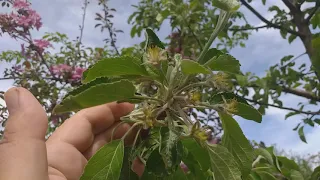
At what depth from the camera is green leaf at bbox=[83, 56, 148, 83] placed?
70 cm

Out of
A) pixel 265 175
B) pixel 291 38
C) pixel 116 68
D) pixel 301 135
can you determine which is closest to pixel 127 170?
pixel 116 68

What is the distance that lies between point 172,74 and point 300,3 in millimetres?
1881

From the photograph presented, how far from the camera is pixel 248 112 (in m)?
0.80

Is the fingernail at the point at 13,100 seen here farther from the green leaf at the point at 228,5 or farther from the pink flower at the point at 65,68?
the pink flower at the point at 65,68

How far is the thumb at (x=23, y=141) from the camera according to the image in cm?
70

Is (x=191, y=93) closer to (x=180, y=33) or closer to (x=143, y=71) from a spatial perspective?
(x=143, y=71)

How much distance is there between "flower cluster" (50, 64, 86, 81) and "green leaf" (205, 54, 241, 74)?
5.43 feet

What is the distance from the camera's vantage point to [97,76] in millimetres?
729

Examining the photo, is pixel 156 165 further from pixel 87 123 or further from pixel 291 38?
pixel 291 38

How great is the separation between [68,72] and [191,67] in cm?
179

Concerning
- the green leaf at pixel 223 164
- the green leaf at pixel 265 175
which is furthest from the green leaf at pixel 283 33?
the green leaf at pixel 223 164

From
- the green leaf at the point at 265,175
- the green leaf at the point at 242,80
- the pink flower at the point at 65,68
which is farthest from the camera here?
the pink flower at the point at 65,68

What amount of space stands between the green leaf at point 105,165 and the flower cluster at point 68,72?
169cm

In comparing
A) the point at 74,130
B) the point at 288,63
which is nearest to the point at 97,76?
the point at 74,130
